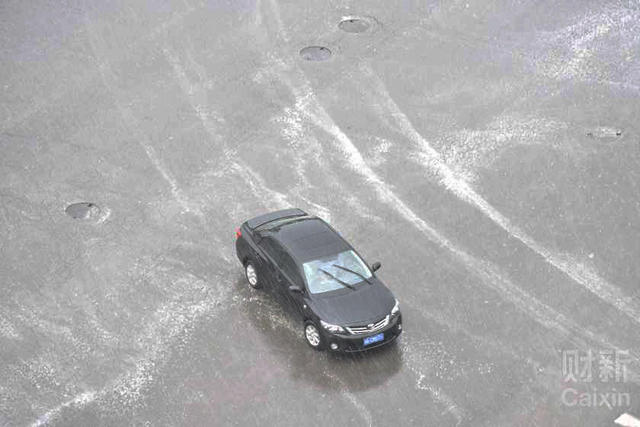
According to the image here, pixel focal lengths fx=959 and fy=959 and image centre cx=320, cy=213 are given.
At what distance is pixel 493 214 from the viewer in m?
19.1

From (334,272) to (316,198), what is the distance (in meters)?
3.21

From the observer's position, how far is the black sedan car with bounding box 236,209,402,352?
15703 mm

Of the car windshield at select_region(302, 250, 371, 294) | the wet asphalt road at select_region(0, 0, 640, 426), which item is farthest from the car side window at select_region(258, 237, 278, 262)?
the wet asphalt road at select_region(0, 0, 640, 426)

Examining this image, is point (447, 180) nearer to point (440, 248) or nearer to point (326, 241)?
point (440, 248)

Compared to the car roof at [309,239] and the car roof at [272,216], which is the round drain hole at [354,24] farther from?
the car roof at [309,239]

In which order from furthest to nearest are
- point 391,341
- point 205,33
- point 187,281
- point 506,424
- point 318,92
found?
1. point 205,33
2. point 318,92
3. point 187,281
4. point 391,341
5. point 506,424

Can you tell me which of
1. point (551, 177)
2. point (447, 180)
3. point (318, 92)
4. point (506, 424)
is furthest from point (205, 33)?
point (506, 424)

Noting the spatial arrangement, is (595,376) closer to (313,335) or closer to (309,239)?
(313,335)

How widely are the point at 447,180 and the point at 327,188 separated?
2520 millimetres

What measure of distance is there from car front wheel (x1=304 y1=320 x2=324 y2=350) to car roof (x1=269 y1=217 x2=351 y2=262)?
3.85ft

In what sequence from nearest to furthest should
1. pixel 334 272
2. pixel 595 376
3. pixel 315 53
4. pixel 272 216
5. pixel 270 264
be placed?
pixel 595 376, pixel 334 272, pixel 270 264, pixel 272 216, pixel 315 53

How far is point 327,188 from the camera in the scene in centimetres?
1964

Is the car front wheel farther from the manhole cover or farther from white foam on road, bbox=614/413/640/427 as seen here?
the manhole cover

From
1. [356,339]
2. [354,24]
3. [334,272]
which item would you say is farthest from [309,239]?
[354,24]
